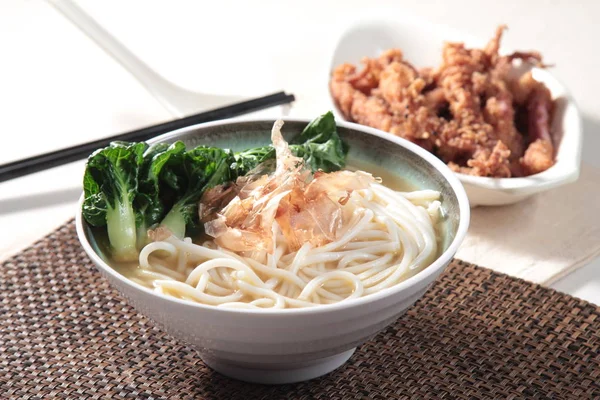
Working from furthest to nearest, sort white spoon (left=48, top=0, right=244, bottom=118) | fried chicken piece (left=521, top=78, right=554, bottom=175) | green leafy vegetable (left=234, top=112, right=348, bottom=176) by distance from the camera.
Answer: white spoon (left=48, top=0, right=244, bottom=118) → fried chicken piece (left=521, top=78, right=554, bottom=175) → green leafy vegetable (left=234, top=112, right=348, bottom=176)

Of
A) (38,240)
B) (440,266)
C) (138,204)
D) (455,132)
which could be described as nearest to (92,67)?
(38,240)

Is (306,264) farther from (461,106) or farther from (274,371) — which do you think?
(461,106)

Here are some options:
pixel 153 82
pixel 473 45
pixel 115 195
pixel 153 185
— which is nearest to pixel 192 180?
pixel 153 185

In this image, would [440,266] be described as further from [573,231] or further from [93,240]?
[573,231]

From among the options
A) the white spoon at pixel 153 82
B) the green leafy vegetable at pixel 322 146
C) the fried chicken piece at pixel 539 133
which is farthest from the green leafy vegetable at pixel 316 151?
the white spoon at pixel 153 82

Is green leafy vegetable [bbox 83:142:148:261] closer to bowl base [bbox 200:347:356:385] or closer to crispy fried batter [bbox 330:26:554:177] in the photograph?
bowl base [bbox 200:347:356:385]

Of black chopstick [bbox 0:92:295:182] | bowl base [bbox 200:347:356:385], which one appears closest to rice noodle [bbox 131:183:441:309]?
bowl base [bbox 200:347:356:385]
